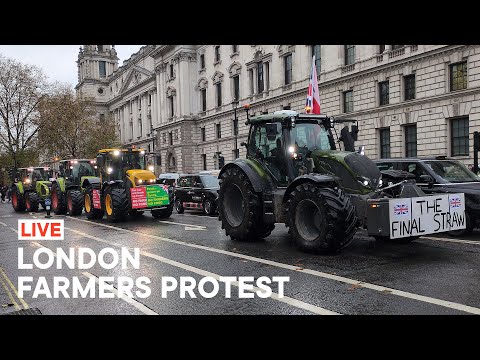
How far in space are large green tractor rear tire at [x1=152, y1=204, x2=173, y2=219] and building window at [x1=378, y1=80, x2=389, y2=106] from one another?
69.9 ft

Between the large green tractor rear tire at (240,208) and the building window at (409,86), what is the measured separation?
2404 cm

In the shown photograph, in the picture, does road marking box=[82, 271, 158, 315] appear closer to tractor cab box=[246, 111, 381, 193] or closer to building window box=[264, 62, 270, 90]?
tractor cab box=[246, 111, 381, 193]

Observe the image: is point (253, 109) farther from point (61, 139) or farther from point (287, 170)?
point (287, 170)

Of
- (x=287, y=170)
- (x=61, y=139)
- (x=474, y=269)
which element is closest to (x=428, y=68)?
(x=287, y=170)

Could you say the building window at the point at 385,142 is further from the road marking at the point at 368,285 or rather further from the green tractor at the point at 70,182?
the road marking at the point at 368,285

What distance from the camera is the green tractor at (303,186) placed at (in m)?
8.34

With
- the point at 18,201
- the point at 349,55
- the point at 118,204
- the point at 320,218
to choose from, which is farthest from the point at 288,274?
the point at 349,55

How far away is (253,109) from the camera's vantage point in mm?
48625

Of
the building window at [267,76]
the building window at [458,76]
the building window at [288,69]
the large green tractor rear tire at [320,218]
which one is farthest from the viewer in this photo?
the building window at [267,76]

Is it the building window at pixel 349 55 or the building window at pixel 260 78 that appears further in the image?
the building window at pixel 260 78

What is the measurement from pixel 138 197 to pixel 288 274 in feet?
35.5

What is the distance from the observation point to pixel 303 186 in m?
8.84

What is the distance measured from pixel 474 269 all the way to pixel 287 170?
4.33 meters

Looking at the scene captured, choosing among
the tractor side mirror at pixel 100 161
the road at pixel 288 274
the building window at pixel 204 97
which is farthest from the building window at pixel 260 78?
the road at pixel 288 274
